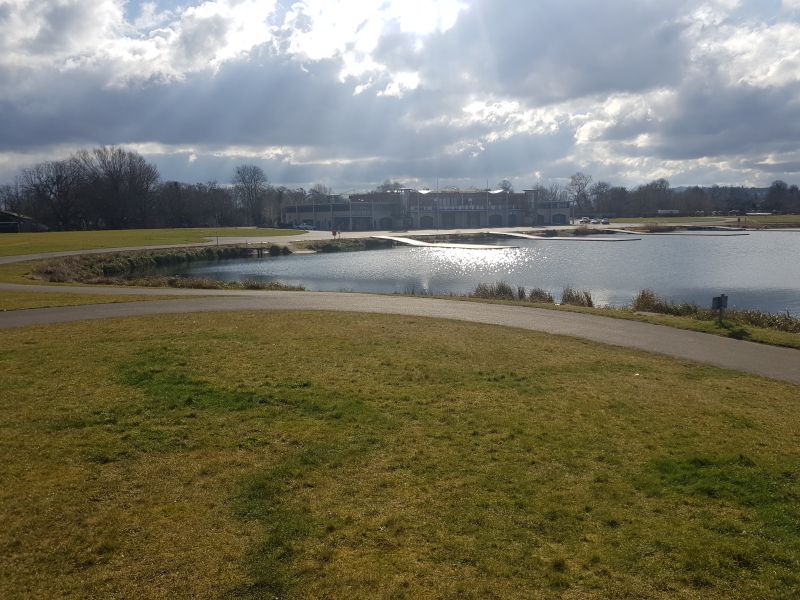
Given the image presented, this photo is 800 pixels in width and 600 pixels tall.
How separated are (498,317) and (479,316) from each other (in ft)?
1.70

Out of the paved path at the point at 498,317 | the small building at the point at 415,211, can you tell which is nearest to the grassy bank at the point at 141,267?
the paved path at the point at 498,317

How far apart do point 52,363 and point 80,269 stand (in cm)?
3016

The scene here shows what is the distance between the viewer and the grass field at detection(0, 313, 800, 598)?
185 inches

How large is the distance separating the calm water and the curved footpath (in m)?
9.54

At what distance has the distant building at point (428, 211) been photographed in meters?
119

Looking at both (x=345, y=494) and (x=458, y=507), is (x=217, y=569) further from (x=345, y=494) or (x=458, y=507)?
(x=458, y=507)

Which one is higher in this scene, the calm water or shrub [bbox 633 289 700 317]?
shrub [bbox 633 289 700 317]

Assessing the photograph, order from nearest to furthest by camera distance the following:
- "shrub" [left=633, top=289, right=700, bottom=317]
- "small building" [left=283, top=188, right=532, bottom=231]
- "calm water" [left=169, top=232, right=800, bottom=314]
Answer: "shrub" [left=633, top=289, right=700, bottom=317]
"calm water" [left=169, top=232, right=800, bottom=314]
"small building" [left=283, top=188, right=532, bottom=231]

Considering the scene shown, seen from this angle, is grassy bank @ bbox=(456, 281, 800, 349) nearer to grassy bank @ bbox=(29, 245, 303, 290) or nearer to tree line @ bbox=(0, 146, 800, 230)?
grassy bank @ bbox=(29, 245, 303, 290)

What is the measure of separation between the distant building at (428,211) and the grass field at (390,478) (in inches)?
4219

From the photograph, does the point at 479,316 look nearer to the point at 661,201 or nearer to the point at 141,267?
the point at 141,267

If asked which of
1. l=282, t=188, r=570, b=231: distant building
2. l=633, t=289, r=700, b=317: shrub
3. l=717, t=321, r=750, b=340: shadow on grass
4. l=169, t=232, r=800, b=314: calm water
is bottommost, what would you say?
l=169, t=232, r=800, b=314: calm water

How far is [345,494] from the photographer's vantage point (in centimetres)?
Answer: 601

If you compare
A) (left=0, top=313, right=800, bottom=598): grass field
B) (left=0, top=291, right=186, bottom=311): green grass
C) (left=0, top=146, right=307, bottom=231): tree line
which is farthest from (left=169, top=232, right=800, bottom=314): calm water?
(left=0, top=146, right=307, bottom=231): tree line
